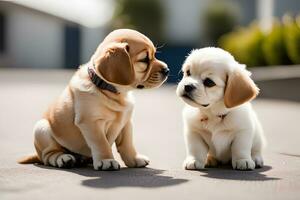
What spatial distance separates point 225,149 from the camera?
4953 mm

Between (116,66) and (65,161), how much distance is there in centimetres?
82

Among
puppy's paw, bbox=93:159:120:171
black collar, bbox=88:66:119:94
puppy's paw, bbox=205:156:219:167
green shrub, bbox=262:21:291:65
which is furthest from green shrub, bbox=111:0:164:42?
puppy's paw, bbox=93:159:120:171

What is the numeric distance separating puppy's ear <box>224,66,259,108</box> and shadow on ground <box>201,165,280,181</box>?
48cm

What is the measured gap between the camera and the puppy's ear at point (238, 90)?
473cm

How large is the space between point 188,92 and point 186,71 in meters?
0.25

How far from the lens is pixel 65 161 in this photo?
16.0ft

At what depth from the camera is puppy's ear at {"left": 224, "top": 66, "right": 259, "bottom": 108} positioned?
4.73m

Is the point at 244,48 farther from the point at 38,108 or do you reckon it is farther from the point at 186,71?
the point at 186,71

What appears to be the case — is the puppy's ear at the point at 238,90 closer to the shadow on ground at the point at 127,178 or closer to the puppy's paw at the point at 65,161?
the shadow on ground at the point at 127,178

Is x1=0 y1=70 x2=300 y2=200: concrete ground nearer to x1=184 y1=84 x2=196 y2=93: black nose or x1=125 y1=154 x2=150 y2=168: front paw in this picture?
x1=125 y1=154 x2=150 y2=168: front paw

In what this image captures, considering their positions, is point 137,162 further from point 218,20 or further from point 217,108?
point 218,20

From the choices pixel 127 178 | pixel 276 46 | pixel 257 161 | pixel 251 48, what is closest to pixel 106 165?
pixel 127 178

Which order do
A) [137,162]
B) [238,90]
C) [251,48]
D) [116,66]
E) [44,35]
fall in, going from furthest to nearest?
[44,35], [251,48], [137,162], [238,90], [116,66]

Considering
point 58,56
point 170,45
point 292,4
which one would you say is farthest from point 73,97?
point 170,45
